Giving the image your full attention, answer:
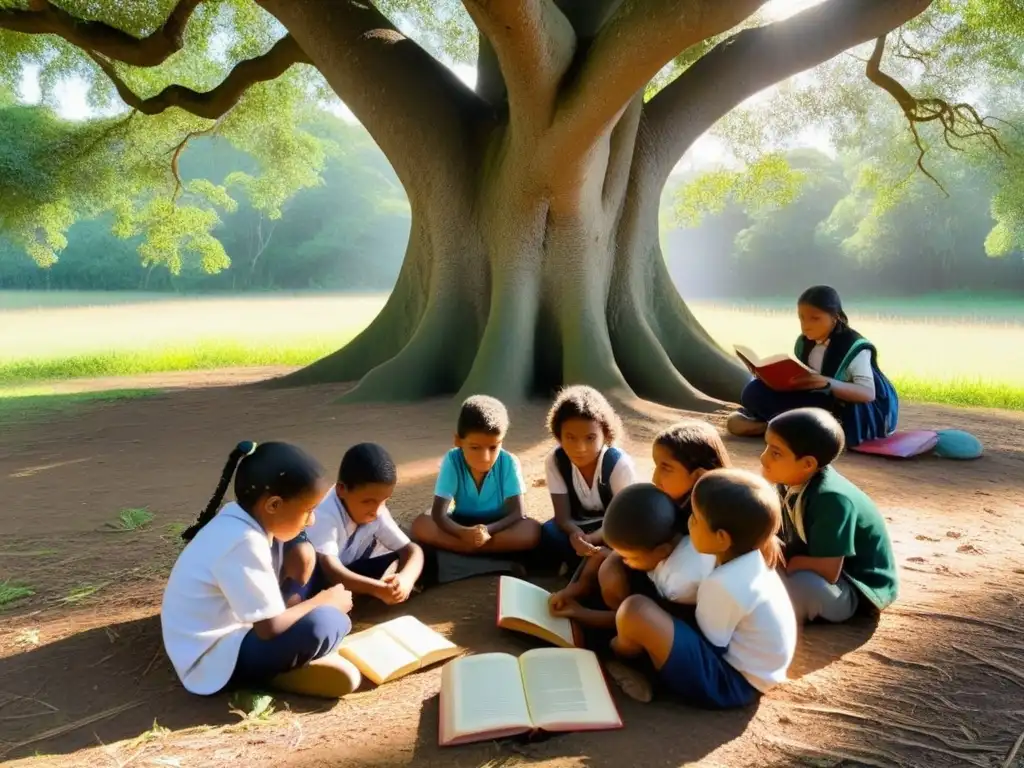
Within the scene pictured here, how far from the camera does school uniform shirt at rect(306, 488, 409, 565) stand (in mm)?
3023

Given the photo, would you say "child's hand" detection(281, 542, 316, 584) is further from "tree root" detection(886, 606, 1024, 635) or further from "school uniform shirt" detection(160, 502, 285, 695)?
"tree root" detection(886, 606, 1024, 635)

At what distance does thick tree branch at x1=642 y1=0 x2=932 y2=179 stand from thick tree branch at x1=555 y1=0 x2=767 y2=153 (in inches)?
92.6

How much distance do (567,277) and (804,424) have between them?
4.43 meters

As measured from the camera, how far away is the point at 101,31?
810 cm

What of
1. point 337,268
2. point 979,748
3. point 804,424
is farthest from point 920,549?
point 337,268

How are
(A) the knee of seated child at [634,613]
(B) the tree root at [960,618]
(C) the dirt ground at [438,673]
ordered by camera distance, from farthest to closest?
1. (B) the tree root at [960,618]
2. (A) the knee of seated child at [634,613]
3. (C) the dirt ground at [438,673]

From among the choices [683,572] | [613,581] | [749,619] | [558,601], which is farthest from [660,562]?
[558,601]

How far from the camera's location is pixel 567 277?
7027 millimetres

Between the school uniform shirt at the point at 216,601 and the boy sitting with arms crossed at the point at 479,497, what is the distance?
1062 mm

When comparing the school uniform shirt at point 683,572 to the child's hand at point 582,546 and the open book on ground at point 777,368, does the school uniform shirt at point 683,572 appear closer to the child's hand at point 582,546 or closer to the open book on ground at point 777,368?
the child's hand at point 582,546

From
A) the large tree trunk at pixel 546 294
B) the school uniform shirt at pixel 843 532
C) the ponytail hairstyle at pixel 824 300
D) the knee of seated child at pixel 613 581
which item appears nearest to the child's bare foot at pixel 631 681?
the knee of seated child at pixel 613 581

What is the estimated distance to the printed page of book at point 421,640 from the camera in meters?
2.58

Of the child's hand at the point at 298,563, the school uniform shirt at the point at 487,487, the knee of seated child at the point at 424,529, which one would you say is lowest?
the knee of seated child at the point at 424,529

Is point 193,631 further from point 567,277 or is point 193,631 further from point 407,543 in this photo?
point 567,277
